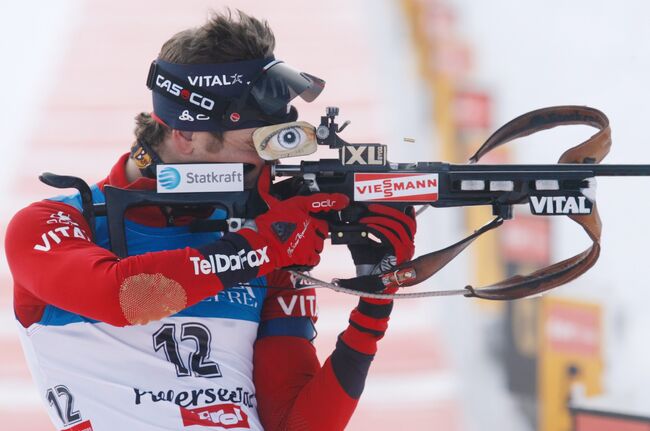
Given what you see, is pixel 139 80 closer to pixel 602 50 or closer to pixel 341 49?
pixel 341 49

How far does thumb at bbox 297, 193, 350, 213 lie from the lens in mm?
2066

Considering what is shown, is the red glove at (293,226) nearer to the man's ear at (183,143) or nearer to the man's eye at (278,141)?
the man's eye at (278,141)

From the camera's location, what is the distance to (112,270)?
1.89 meters

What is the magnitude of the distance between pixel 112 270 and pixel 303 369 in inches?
22.8

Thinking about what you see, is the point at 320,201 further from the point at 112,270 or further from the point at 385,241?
the point at 112,270

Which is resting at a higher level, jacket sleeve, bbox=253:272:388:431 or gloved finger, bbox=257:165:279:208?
gloved finger, bbox=257:165:279:208

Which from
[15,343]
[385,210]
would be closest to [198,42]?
[385,210]

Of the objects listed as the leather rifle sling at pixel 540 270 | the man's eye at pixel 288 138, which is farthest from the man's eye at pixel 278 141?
the leather rifle sling at pixel 540 270

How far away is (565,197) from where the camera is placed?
2.14 m

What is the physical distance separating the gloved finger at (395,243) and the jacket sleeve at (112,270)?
0.25 metres

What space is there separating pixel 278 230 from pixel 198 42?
1.48ft

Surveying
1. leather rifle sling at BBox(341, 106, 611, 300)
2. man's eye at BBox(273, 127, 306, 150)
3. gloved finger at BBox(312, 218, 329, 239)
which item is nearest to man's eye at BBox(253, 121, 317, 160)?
man's eye at BBox(273, 127, 306, 150)

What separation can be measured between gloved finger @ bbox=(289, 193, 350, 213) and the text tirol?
0.04 metres

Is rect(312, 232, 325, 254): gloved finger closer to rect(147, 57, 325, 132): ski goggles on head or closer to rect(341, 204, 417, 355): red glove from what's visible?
rect(341, 204, 417, 355): red glove
